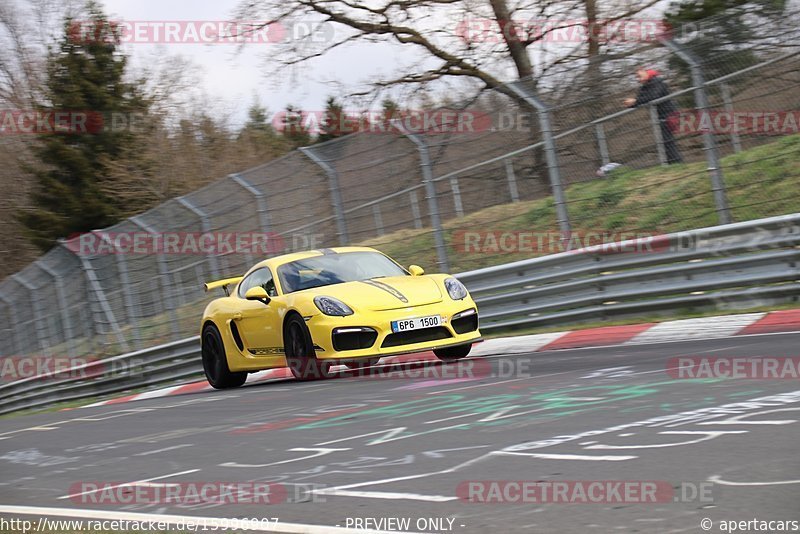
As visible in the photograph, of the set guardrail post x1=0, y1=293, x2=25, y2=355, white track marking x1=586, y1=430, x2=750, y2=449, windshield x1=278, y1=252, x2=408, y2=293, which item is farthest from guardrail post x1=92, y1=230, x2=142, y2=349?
white track marking x1=586, y1=430, x2=750, y2=449

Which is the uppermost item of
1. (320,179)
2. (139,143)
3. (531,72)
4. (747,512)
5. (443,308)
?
(139,143)

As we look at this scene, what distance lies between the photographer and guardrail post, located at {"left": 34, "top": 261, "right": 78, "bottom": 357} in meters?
19.2

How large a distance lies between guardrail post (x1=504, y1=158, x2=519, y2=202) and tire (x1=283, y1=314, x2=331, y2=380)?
4142 millimetres

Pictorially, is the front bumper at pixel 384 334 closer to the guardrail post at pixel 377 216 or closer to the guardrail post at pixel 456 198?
the guardrail post at pixel 456 198

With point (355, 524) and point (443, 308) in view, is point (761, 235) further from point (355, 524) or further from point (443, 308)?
point (355, 524)

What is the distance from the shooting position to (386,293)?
9.88 m

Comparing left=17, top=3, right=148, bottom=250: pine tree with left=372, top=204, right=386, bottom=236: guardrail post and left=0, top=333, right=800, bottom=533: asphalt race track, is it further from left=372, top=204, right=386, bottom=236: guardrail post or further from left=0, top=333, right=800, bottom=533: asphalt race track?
left=0, top=333, right=800, bottom=533: asphalt race track

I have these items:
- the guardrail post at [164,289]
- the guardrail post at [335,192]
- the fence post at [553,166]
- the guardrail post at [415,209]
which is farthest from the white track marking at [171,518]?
the guardrail post at [164,289]

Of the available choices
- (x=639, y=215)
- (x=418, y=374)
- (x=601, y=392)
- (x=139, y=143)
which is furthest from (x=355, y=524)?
(x=139, y=143)

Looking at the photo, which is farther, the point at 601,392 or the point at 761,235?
the point at 761,235

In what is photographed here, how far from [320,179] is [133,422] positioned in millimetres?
5795

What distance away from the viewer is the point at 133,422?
9.20 m

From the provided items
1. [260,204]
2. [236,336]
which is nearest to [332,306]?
[236,336]

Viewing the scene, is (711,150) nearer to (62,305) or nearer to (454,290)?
(454,290)
